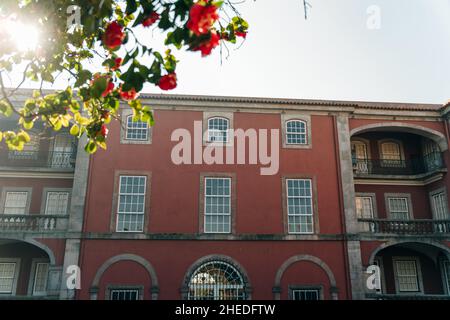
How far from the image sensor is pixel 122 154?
715 inches

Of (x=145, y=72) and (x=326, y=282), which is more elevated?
(x=145, y=72)

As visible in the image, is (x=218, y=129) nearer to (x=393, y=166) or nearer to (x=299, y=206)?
(x=299, y=206)

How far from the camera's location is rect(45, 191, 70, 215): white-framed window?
19.6 m

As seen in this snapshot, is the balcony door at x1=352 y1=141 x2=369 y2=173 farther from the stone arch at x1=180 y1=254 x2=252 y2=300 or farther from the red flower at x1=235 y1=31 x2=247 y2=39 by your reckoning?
the red flower at x1=235 y1=31 x2=247 y2=39

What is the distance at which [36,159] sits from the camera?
20250 millimetres

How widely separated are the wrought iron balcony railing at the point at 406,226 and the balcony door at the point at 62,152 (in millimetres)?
14690

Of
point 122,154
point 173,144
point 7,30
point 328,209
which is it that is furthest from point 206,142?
point 7,30

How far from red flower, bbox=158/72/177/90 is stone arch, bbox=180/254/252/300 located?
1434 centimetres

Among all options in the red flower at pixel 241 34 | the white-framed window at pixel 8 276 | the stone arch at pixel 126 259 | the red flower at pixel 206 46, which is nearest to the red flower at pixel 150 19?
the red flower at pixel 206 46

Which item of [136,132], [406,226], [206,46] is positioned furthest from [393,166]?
[206,46]

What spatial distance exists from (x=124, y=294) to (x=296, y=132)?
10.9 metres
